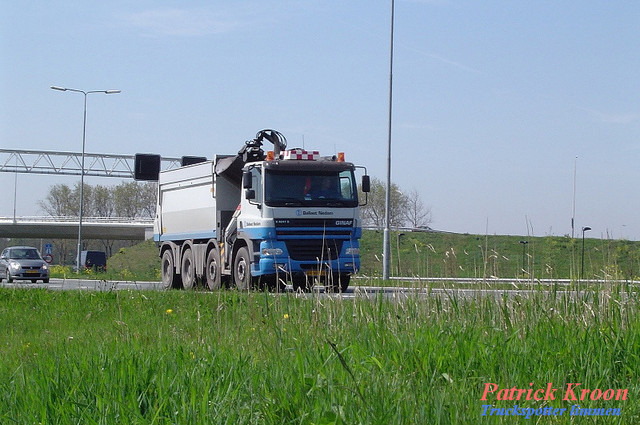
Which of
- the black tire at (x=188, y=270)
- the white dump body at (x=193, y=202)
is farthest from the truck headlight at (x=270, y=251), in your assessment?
the black tire at (x=188, y=270)

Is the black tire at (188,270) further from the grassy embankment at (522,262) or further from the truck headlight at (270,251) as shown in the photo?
the grassy embankment at (522,262)

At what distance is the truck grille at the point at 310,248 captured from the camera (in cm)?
1930

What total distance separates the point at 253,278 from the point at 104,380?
46.5ft

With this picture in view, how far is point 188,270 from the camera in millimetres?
23219

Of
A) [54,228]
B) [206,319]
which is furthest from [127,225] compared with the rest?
[206,319]

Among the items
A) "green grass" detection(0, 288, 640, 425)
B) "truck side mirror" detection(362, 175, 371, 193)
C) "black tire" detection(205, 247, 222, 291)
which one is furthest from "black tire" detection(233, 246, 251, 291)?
"green grass" detection(0, 288, 640, 425)

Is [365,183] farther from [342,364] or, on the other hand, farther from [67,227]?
[67,227]

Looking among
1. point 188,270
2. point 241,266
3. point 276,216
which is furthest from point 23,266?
point 276,216

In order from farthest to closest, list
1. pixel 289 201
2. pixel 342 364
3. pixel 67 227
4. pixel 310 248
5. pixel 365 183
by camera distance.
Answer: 1. pixel 67 227
2. pixel 365 183
3. pixel 310 248
4. pixel 289 201
5. pixel 342 364

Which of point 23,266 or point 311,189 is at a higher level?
point 311,189

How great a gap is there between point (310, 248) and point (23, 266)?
20.4 m

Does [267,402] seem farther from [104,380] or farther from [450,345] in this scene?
[450,345]

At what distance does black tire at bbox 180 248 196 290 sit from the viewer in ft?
74.7

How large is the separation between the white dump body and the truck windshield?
7.38ft
